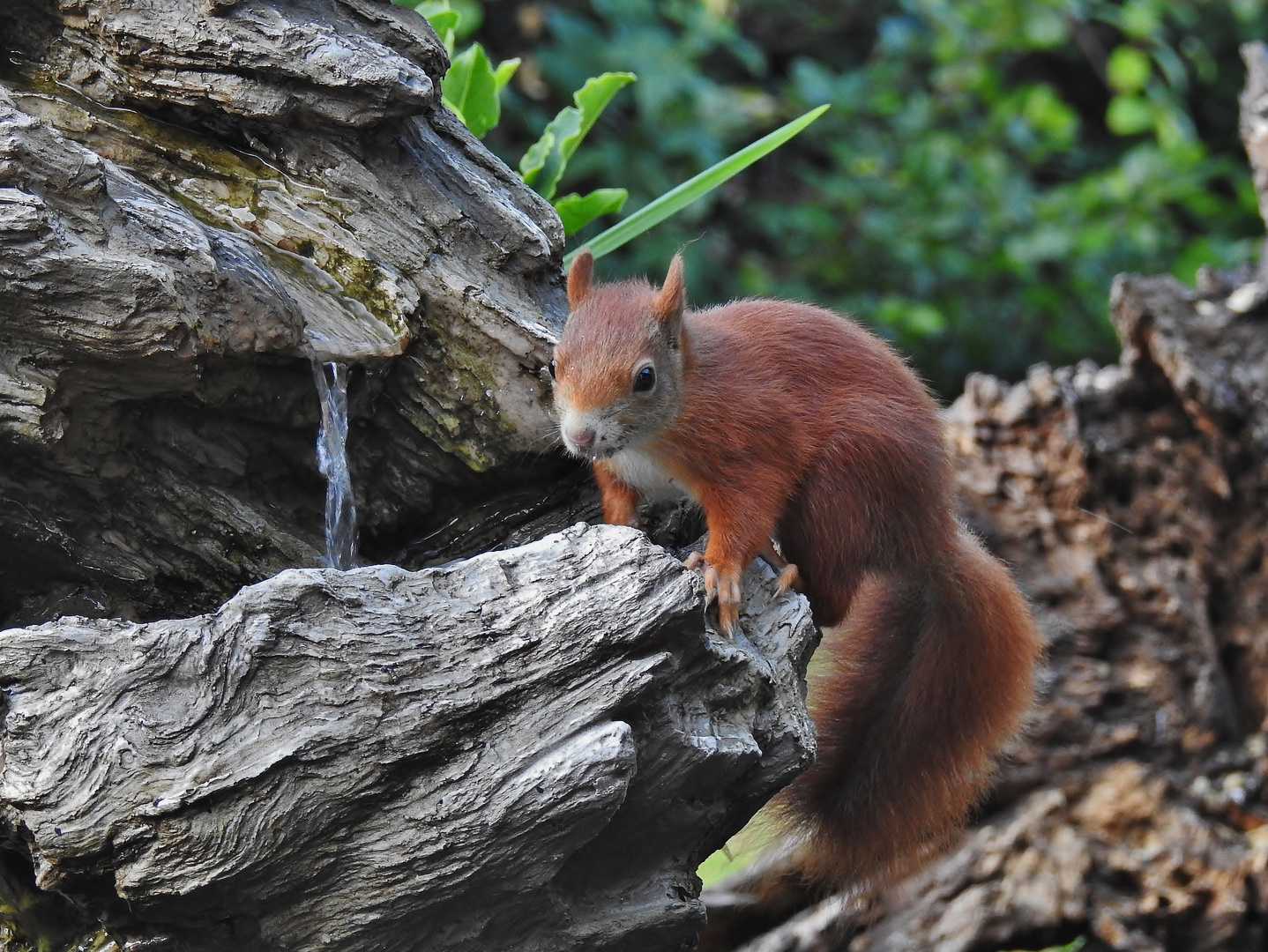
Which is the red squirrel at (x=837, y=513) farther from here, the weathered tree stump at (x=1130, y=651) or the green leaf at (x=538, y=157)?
the weathered tree stump at (x=1130, y=651)

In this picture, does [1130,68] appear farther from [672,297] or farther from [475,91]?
[672,297]

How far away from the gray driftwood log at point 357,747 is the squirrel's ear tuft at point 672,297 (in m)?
0.53

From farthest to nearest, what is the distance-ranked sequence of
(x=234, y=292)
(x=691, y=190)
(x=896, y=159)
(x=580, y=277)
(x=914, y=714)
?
(x=896, y=159) < (x=691, y=190) < (x=914, y=714) < (x=580, y=277) < (x=234, y=292)

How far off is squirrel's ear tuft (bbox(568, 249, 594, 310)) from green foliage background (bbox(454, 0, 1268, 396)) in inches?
97.8

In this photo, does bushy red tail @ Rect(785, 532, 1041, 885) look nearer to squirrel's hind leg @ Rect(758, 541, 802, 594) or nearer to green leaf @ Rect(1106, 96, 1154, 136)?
squirrel's hind leg @ Rect(758, 541, 802, 594)

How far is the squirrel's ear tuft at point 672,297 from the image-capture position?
2.03 metres

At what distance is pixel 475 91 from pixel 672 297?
0.78 m

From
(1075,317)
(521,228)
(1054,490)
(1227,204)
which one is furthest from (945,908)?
(1227,204)

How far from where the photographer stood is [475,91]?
2.54m

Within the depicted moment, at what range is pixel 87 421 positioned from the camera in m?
1.81

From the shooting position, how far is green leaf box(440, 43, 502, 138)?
2537 millimetres

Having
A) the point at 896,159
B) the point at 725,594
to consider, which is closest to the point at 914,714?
the point at 725,594

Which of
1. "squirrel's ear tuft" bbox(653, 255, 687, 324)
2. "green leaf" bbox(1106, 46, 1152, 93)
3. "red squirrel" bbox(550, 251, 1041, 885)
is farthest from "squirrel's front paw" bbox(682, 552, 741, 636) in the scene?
"green leaf" bbox(1106, 46, 1152, 93)

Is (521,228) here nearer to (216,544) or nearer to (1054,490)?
(216,544)
